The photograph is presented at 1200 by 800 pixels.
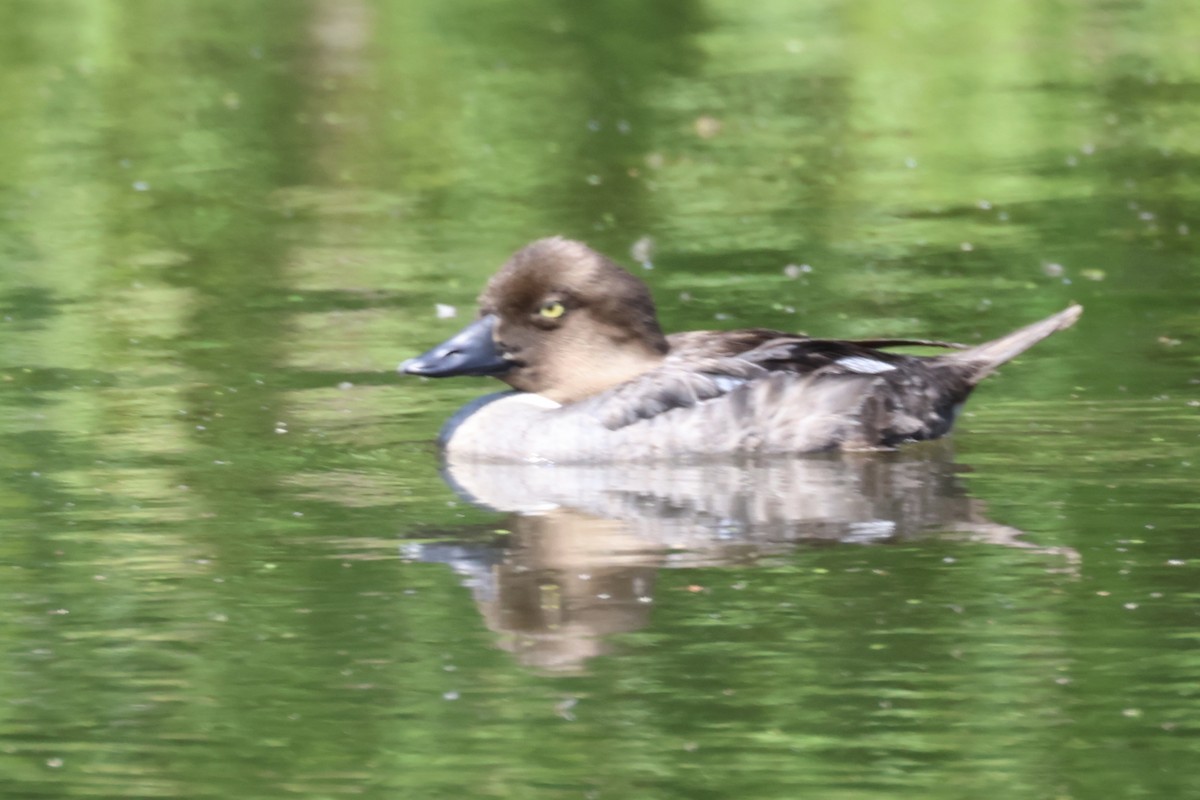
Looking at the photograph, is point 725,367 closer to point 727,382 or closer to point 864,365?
point 727,382

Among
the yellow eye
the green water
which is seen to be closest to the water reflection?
the green water

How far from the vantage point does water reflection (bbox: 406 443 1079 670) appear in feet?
27.5

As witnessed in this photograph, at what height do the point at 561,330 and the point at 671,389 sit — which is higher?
the point at 561,330

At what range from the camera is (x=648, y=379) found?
430 inches

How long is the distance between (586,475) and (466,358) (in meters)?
0.92

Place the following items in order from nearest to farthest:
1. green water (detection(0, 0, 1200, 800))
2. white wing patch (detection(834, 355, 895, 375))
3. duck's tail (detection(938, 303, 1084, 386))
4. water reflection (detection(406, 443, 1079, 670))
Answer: green water (detection(0, 0, 1200, 800)) < water reflection (detection(406, 443, 1079, 670)) < white wing patch (detection(834, 355, 895, 375)) < duck's tail (detection(938, 303, 1084, 386))

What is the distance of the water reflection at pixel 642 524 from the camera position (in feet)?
27.5

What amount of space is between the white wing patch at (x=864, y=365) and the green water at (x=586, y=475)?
45 centimetres

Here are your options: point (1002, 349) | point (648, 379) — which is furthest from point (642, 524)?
point (1002, 349)

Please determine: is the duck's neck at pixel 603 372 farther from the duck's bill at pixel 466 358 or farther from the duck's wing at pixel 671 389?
the duck's bill at pixel 466 358

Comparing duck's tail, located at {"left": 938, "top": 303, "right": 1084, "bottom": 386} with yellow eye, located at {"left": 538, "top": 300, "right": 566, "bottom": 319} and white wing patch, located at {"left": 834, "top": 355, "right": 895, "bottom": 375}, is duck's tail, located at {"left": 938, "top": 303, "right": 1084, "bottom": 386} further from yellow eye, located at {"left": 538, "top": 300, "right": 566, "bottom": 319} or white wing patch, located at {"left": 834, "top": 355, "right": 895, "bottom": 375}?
yellow eye, located at {"left": 538, "top": 300, "right": 566, "bottom": 319}

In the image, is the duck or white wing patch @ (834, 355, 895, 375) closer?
the duck

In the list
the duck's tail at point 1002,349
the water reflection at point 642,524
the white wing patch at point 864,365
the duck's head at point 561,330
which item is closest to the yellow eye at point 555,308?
the duck's head at point 561,330

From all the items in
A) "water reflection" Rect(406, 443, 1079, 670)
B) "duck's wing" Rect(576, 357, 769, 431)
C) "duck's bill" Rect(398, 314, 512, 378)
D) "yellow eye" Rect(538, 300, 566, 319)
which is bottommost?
"water reflection" Rect(406, 443, 1079, 670)
